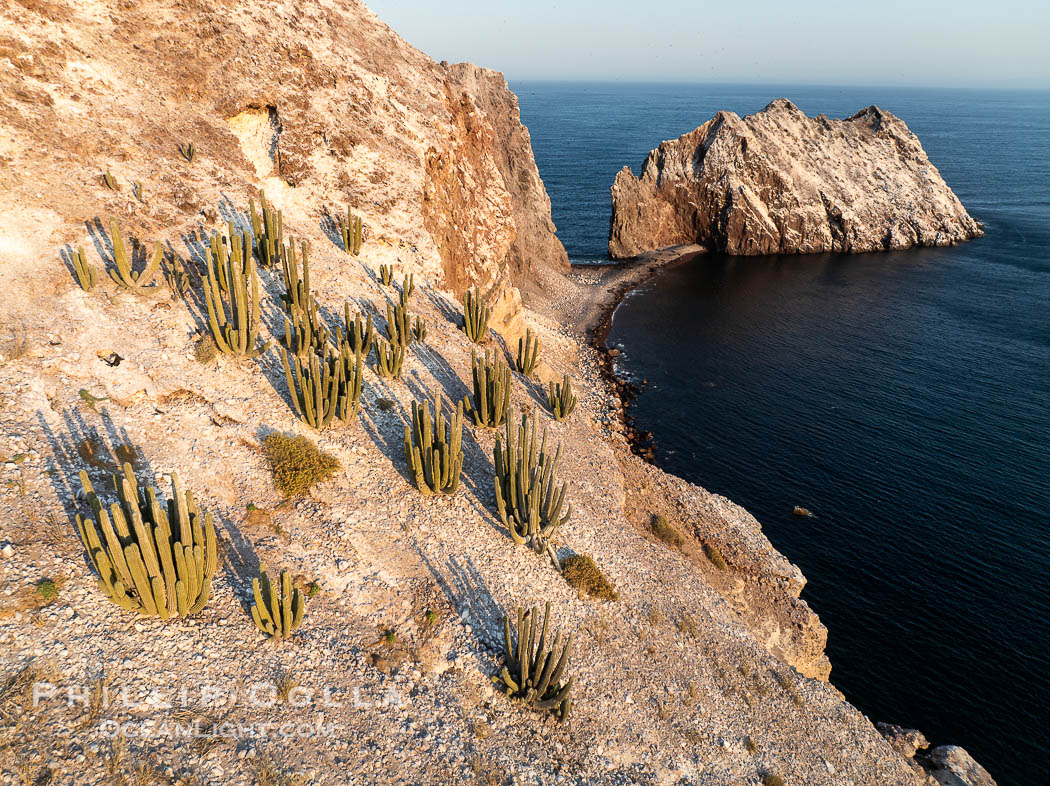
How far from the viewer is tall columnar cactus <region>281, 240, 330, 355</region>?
61.9ft

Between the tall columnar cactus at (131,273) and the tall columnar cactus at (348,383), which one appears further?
the tall columnar cactus at (348,383)

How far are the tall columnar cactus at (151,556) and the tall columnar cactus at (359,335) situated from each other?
9726 mm

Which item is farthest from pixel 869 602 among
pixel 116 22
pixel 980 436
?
pixel 116 22

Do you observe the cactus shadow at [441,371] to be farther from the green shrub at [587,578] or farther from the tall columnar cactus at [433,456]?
the green shrub at [587,578]

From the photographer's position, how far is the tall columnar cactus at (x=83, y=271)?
17.0m

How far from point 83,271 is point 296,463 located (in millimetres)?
9251

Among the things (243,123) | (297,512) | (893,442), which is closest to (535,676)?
(297,512)

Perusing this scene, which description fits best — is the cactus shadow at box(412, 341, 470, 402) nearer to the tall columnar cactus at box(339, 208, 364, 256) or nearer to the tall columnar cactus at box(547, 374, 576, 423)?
the tall columnar cactus at box(547, 374, 576, 423)

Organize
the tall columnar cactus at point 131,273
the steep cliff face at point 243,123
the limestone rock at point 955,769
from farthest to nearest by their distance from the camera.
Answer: the steep cliff face at point 243,123 → the tall columnar cactus at point 131,273 → the limestone rock at point 955,769

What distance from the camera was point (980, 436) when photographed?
32562 mm

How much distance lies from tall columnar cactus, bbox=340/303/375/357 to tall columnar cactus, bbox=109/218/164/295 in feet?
20.4

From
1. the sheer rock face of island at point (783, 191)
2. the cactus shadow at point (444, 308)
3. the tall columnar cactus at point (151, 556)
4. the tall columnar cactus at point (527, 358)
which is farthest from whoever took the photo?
the sheer rock face of island at point (783, 191)

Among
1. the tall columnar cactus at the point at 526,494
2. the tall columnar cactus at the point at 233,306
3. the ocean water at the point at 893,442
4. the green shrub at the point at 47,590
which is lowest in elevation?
the ocean water at the point at 893,442

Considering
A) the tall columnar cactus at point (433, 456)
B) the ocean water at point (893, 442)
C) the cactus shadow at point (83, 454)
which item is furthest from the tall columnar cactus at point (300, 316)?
the ocean water at point (893, 442)
